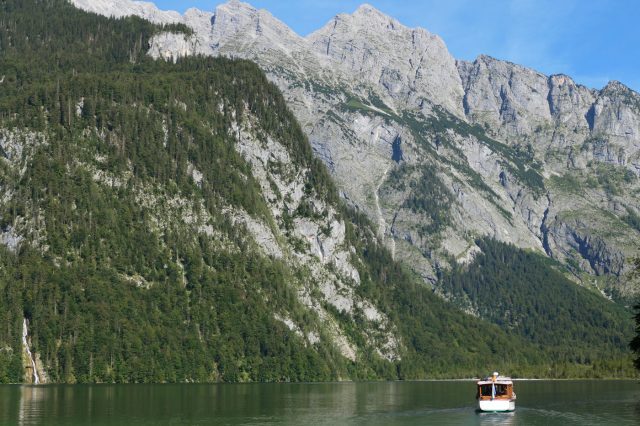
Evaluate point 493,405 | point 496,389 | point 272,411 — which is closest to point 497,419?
point 493,405

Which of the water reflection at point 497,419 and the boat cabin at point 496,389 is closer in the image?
the water reflection at point 497,419

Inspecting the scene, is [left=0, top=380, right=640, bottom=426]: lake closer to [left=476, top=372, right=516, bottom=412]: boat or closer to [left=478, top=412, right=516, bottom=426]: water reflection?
[left=478, top=412, right=516, bottom=426]: water reflection

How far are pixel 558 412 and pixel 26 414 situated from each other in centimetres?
9274

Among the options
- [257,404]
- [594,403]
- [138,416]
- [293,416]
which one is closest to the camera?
[138,416]

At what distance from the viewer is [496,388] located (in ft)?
552

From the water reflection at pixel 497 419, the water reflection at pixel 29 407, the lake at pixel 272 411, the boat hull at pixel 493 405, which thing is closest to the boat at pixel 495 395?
the boat hull at pixel 493 405

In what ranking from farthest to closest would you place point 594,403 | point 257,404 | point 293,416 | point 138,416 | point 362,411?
1. point 594,403
2. point 257,404
3. point 362,411
4. point 293,416
5. point 138,416

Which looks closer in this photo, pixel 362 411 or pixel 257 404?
pixel 362 411

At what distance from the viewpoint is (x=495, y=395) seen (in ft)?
547

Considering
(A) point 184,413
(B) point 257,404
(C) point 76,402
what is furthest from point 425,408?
(C) point 76,402

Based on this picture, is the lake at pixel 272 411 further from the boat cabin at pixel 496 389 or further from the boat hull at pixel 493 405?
the boat cabin at pixel 496 389

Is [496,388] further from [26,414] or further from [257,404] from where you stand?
[26,414]

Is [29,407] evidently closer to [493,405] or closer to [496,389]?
[493,405]

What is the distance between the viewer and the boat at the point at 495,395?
6501 inches
